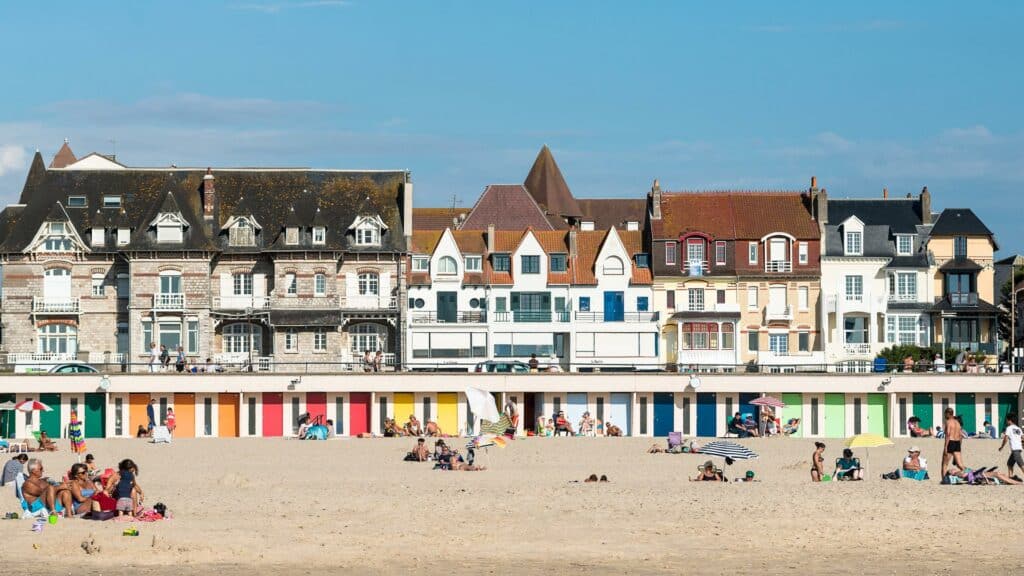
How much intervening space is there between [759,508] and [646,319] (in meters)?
34.1

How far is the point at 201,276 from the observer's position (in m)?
63.7

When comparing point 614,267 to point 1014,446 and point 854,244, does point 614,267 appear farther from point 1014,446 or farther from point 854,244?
point 1014,446

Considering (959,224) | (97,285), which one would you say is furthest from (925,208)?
(97,285)

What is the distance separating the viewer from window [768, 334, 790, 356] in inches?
2602

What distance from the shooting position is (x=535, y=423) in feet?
178

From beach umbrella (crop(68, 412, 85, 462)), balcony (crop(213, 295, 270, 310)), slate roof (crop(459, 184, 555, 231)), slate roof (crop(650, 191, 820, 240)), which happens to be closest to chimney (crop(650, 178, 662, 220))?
slate roof (crop(650, 191, 820, 240))

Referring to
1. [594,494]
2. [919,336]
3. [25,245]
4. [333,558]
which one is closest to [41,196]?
[25,245]

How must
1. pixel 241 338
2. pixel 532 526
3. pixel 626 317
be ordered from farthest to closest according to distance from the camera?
pixel 626 317
pixel 241 338
pixel 532 526

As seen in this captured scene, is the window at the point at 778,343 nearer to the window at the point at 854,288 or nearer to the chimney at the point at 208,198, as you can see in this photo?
the window at the point at 854,288

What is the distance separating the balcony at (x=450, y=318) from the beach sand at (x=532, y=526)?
23.9 m

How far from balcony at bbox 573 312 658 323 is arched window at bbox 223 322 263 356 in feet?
38.8

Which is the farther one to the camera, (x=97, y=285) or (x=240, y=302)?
(x=240, y=302)

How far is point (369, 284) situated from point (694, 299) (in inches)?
486

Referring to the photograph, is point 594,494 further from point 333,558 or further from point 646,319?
point 646,319
